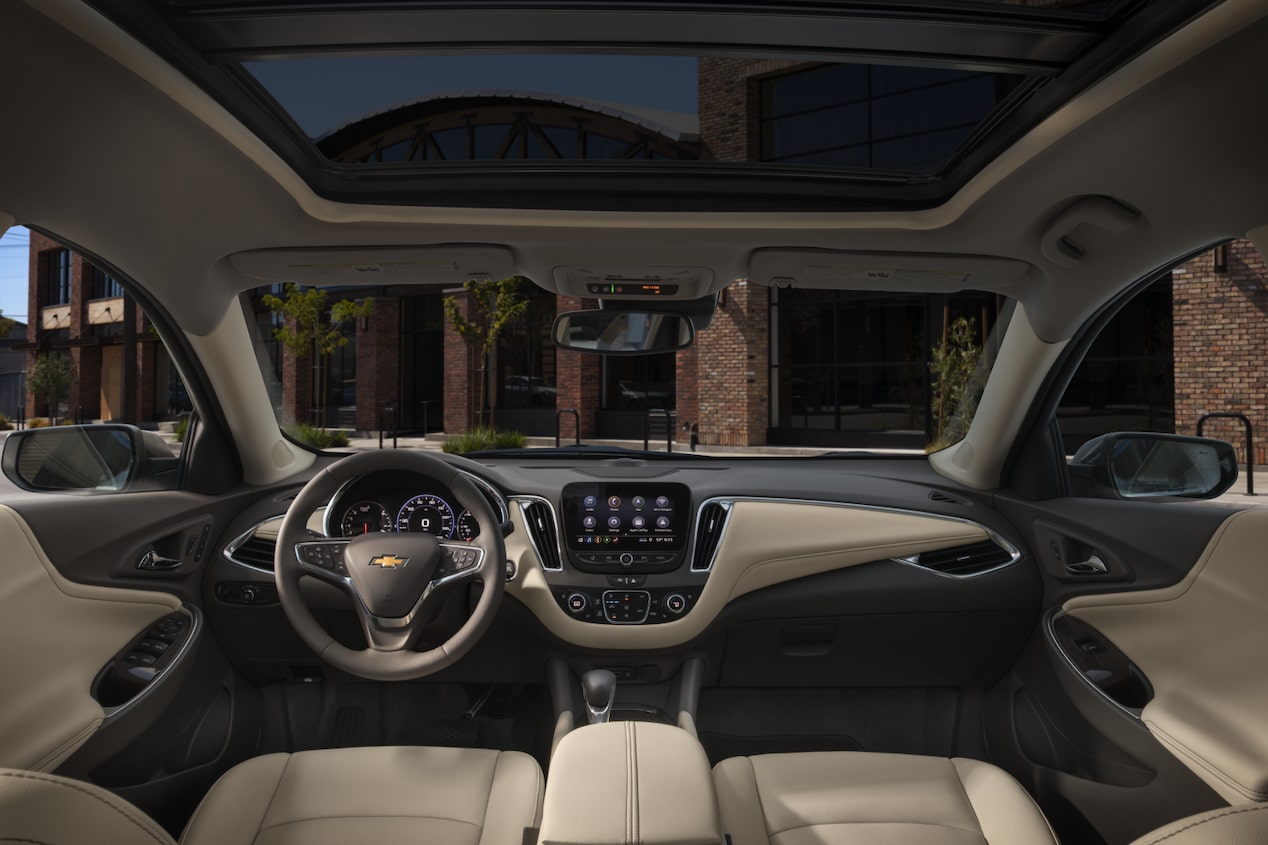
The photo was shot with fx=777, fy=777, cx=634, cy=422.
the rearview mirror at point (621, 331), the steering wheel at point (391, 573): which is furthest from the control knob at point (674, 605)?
the rearview mirror at point (621, 331)

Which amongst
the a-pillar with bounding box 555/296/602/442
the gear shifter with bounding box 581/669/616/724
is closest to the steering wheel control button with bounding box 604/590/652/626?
the gear shifter with bounding box 581/669/616/724

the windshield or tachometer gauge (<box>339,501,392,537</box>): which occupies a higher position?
the windshield

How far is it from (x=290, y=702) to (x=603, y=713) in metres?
1.49

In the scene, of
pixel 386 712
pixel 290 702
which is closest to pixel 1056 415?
pixel 386 712

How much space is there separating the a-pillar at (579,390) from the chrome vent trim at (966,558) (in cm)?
292

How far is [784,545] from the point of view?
295 centimetres

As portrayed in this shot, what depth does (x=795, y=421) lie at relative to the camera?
42.4ft

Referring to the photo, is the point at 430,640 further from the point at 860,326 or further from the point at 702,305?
the point at 860,326

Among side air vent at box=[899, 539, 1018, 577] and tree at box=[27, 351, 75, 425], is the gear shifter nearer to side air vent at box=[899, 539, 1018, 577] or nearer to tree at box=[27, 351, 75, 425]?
side air vent at box=[899, 539, 1018, 577]

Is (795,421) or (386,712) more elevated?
(795,421)

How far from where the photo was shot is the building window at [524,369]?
13.0m

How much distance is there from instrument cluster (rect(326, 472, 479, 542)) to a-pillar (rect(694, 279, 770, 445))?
12.2ft

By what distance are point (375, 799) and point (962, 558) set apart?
221 cm

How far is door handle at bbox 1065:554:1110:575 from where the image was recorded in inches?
106
